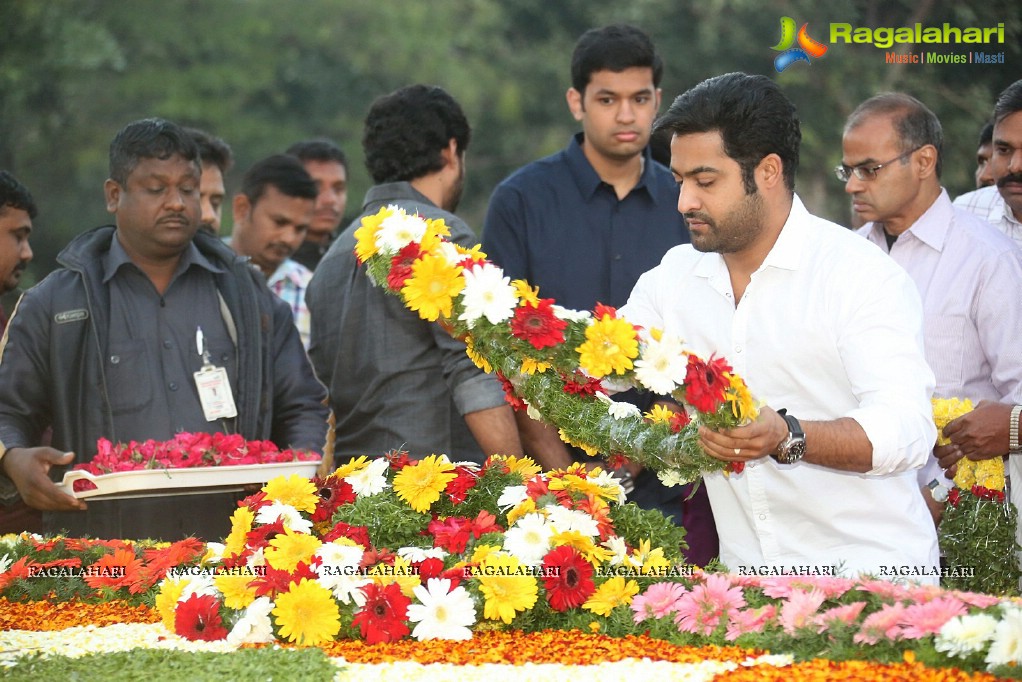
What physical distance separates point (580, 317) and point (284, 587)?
107 cm

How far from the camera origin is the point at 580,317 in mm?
3369

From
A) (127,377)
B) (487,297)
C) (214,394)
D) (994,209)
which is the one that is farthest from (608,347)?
(994,209)

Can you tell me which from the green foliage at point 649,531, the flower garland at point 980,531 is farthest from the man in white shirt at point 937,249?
the green foliage at point 649,531

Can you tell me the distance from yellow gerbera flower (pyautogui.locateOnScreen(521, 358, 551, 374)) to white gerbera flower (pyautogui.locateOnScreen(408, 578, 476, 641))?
610 millimetres

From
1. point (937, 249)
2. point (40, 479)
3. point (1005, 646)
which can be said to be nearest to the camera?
point (1005, 646)

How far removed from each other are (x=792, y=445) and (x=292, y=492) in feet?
4.82

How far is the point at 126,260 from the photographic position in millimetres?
5188

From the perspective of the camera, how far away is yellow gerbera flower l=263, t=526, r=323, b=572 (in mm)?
3367

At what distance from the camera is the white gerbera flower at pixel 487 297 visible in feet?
10.9

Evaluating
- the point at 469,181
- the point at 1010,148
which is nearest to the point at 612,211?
the point at 1010,148

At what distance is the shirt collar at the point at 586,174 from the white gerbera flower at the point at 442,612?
2.55 meters

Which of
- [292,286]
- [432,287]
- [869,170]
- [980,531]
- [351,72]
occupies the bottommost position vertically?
[980,531]

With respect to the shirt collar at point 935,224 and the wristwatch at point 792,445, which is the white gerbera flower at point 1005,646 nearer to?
the wristwatch at point 792,445

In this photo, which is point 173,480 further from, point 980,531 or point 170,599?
point 980,531
